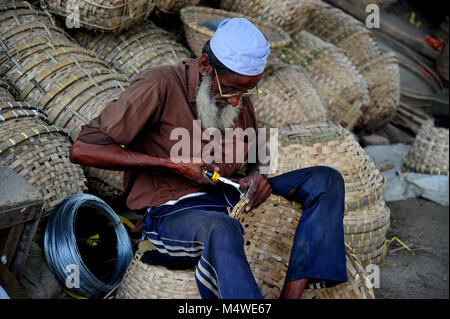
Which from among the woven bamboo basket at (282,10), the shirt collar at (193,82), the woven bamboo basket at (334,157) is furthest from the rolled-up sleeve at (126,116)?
the woven bamboo basket at (282,10)

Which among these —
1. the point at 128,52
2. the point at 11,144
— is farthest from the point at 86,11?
the point at 11,144

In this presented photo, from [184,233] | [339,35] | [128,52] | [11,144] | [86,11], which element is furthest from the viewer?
[339,35]

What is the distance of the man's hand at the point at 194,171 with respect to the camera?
7.18 ft

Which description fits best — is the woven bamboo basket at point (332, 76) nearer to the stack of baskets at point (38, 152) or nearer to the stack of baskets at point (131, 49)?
the stack of baskets at point (131, 49)

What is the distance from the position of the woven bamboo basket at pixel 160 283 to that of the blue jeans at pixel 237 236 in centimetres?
8

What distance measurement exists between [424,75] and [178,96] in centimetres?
593

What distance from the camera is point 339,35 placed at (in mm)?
5418

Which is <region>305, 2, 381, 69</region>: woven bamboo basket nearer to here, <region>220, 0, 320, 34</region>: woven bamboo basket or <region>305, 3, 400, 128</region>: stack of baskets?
<region>305, 3, 400, 128</region>: stack of baskets

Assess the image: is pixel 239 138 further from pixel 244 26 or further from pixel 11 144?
pixel 11 144

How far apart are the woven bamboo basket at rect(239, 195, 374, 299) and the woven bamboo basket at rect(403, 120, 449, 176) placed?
3.04 m

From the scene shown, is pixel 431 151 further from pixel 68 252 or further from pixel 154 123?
pixel 68 252

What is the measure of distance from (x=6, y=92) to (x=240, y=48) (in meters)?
1.62

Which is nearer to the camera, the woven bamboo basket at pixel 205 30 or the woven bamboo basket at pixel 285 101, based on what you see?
the woven bamboo basket at pixel 205 30

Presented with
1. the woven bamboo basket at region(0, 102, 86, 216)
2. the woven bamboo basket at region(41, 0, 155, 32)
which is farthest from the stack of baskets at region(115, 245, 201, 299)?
the woven bamboo basket at region(41, 0, 155, 32)
